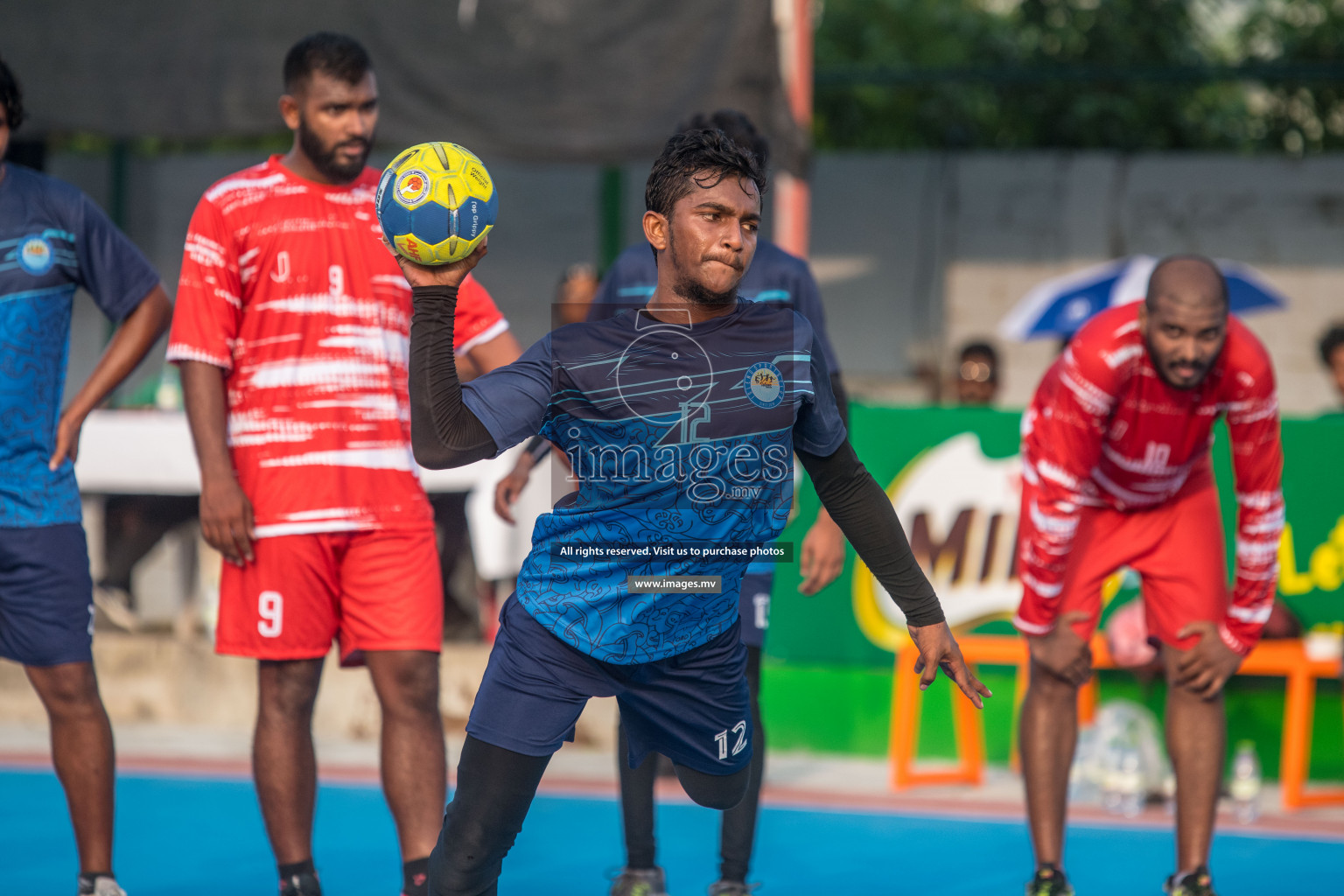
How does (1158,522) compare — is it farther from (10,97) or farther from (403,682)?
(10,97)

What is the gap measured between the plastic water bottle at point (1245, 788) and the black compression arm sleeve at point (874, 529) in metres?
3.50

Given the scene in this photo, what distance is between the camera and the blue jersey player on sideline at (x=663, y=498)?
3.12 m

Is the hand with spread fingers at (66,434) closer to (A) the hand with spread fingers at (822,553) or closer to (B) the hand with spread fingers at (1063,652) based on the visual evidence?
(A) the hand with spread fingers at (822,553)

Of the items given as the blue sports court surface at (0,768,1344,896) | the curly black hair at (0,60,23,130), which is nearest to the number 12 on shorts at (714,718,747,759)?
the blue sports court surface at (0,768,1344,896)

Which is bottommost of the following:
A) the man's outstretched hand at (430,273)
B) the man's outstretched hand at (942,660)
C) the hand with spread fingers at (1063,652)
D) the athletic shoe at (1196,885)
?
the athletic shoe at (1196,885)

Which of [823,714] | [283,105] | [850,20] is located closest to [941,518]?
[823,714]

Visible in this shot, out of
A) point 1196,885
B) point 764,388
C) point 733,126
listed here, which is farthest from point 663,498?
point 1196,885

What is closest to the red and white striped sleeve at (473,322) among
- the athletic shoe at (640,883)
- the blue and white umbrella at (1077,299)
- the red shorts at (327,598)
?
the red shorts at (327,598)

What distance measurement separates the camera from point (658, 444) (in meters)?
3.12

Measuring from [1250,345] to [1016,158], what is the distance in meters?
8.76

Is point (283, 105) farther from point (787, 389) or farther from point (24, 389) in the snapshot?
point (787, 389)

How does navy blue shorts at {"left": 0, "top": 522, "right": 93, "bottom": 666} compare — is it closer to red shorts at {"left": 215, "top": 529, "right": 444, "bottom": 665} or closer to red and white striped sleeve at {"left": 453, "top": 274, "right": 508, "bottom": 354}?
red shorts at {"left": 215, "top": 529, "right": 444, "bottom": 665}

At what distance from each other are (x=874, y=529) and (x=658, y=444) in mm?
520

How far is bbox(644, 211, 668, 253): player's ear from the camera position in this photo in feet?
10.5
